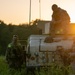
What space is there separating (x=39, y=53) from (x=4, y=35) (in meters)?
37.3

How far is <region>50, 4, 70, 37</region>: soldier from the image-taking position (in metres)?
15.7

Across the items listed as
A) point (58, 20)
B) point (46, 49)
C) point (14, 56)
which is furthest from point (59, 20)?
point (14, 56)

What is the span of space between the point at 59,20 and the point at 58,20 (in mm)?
49

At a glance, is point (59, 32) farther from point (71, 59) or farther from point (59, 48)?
point (71, 59)

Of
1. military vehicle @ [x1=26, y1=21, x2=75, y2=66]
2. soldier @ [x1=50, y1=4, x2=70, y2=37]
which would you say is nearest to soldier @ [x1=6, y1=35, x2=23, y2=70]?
military vehicle @ [x1=26, y1=21, x2=75, y2=66]

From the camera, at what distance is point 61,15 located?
52.2ft

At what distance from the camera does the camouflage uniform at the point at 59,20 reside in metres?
15.7

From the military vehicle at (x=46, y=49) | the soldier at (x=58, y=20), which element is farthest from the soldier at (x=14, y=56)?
the soldier at (x=58, y=20)

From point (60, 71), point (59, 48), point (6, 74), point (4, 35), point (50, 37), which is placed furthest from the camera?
point (4, 35)

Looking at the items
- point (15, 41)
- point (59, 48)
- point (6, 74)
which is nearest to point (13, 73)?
point (6, 74)

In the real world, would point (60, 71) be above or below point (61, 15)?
below

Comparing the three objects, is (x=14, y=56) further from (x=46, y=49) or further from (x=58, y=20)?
(x=58, y=20)

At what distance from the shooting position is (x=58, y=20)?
15781mm

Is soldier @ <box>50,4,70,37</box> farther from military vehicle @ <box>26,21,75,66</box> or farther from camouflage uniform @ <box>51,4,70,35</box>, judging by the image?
military vehicle @ <box>26,21,75,66</box>
